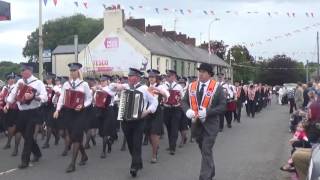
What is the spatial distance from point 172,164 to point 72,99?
97.6 inches

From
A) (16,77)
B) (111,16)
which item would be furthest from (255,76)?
(16,77)

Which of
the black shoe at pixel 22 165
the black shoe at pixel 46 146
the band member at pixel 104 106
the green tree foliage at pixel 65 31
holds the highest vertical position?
the green tree foliage at pixel 65 31

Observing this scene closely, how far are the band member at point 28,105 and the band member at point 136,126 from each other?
6.65 ft

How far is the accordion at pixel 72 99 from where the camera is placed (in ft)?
35.9

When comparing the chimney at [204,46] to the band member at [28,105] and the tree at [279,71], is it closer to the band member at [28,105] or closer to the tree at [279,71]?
the tree at [279,71]

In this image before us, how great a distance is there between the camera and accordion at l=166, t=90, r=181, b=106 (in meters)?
14.1

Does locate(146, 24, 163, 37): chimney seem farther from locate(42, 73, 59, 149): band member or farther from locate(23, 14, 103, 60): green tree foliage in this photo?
locate(42, 73, 59, 149): band member

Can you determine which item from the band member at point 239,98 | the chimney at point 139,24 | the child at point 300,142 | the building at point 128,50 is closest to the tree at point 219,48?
the building at point 128,50

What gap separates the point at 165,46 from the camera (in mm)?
57844

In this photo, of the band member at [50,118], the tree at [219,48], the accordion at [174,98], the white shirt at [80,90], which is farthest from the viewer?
the tree at [219,48]

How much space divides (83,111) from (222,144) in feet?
18.5

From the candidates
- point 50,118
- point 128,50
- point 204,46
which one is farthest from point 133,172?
point 204,46

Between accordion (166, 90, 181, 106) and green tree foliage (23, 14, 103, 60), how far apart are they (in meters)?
76.9

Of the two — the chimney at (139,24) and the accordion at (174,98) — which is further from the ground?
the chimney at (139,24)
